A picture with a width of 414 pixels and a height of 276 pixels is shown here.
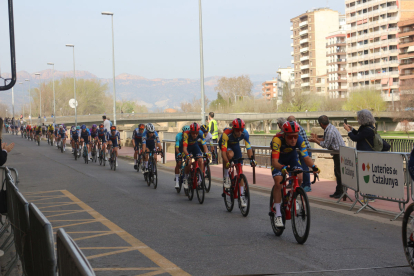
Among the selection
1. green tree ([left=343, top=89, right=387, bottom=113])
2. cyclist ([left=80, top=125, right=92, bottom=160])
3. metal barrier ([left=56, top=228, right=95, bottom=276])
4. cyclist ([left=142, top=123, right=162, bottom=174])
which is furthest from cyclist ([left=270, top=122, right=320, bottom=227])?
green tree ([left=343, top=89, right=387, bottom=113])

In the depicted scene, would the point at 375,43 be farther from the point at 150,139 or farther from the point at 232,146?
the point at 232,146

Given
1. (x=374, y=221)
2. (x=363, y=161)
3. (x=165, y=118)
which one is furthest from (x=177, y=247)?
(x=165, y=118)

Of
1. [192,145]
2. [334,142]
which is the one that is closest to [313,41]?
[334,142]

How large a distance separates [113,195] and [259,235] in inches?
246

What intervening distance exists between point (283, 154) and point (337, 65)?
510ft

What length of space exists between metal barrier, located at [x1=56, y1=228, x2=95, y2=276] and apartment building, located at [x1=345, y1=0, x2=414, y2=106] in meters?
125

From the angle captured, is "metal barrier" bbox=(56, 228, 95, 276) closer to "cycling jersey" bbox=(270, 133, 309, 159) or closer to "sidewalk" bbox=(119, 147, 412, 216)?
"cycling jersey" bbox=(270, 133, 309, 159)

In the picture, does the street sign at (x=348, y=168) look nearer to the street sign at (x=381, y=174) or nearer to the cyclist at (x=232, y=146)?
the street sign at (x=381, y=174)

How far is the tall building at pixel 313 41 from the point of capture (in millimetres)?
166500

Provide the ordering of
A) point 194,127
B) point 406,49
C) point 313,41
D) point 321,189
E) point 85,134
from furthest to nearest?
point 313,41, point 406,49, point 85,134, point 321,189, point 194,127

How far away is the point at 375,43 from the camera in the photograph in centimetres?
13650

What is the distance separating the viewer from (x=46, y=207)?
11781 mm

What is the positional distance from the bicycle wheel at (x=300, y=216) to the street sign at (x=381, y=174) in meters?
2.61

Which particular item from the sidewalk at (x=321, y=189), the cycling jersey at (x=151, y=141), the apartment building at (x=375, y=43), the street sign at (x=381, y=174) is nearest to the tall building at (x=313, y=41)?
the apartment building at (x=375, y=43)
